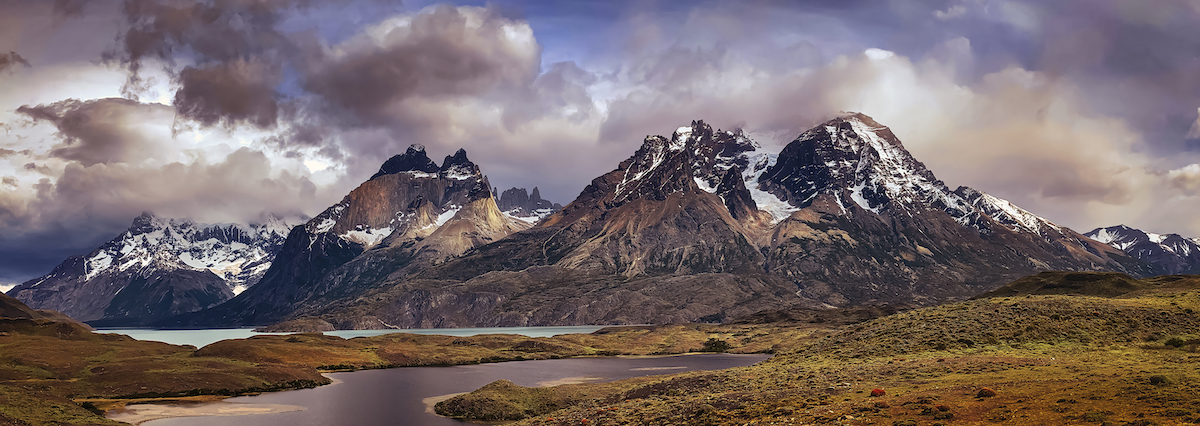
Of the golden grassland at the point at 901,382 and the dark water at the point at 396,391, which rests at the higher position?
the golden grassland at the point at 901,382

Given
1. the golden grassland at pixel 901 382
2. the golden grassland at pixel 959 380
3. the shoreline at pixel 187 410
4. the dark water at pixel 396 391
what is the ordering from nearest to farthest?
1. the golden grassland at pixel 959 380
2. the golden grassland at pixel 901 382
3. the dark water at pixel 396 391
4. the shoreline at pixel 187 410

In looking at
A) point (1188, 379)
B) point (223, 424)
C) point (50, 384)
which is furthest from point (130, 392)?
point (1188, 379)

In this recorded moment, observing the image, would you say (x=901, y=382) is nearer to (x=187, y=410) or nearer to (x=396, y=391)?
(x=396, y=391)

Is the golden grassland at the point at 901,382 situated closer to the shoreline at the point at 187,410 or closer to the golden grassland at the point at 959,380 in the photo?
the golden grassland at the point at 959,380

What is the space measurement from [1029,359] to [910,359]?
11429mm

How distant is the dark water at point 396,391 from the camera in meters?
94.1

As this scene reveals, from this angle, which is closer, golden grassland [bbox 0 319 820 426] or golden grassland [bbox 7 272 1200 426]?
golden grassland [bbox 7 272 1200 426]

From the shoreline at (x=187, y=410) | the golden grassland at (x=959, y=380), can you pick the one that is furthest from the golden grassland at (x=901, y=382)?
the shoreline at (x=187, y=410)

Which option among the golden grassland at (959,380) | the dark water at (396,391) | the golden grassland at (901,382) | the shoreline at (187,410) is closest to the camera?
the golden grassland at (959,380)

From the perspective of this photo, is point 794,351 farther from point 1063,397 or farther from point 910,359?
point 1063,397

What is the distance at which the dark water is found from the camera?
9412cm

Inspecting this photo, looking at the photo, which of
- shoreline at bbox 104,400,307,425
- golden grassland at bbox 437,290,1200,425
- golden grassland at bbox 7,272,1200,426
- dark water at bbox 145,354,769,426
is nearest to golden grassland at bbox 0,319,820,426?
golden grassland at bbox 7,272,1200,426

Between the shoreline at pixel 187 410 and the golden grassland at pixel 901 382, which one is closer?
the golden grassland at pixel 901 382

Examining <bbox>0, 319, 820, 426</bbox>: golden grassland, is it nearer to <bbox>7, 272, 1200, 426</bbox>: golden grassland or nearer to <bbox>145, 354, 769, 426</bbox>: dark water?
<bbox>7, 272, 1200, 426</bbox>: golden grassland
